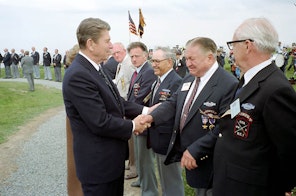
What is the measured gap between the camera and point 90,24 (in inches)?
108

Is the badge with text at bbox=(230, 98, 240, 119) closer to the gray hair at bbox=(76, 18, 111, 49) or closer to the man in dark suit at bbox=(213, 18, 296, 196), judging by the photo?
the man in dark suit at bbox=(213, 18, 296, 196)

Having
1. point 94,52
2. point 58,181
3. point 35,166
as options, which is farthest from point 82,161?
point 35,166

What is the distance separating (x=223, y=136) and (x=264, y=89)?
0.52m

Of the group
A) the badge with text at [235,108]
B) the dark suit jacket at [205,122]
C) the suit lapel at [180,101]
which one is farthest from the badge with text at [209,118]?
the badge with text at [235,108]

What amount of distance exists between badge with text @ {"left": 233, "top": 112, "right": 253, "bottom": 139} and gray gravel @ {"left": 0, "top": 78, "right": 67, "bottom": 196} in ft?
11.7

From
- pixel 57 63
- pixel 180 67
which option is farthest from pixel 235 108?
pixel 57 63

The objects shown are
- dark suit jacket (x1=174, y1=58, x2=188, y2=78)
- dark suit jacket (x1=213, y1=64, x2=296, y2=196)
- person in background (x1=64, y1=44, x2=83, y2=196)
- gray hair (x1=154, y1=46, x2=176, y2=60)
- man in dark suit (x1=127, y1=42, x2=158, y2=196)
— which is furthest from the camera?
dark suit jacket (x1=174, y1=58, x2=188, y2=78)

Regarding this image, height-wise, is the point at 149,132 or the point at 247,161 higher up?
the point at 247,161

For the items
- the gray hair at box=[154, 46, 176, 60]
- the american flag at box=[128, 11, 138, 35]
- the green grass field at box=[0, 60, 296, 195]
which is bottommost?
the green grass field at box=[0, 60, 296, 195]

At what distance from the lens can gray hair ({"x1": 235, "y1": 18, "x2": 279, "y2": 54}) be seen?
2225 mm

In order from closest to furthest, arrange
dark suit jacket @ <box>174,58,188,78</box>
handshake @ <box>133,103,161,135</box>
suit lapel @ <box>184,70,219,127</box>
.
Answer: suit lapel @ <box>184,70,219,127</box>, handshake @ <box>133,103,161,135</box>, dark suit jacket @ <box>174,58,188,78</box>

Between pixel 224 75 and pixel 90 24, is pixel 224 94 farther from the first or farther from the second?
pixel 90 24

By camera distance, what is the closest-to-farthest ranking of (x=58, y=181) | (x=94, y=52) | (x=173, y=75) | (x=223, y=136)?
(x=223, y=136) → (x=94, y=52) → (x=173, y=75) → (x=58, y=181)

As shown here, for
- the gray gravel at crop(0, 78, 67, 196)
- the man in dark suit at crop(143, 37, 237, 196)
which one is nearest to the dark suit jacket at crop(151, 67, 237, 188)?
the man in dark suit at crop(143, 37, 237, 196)
